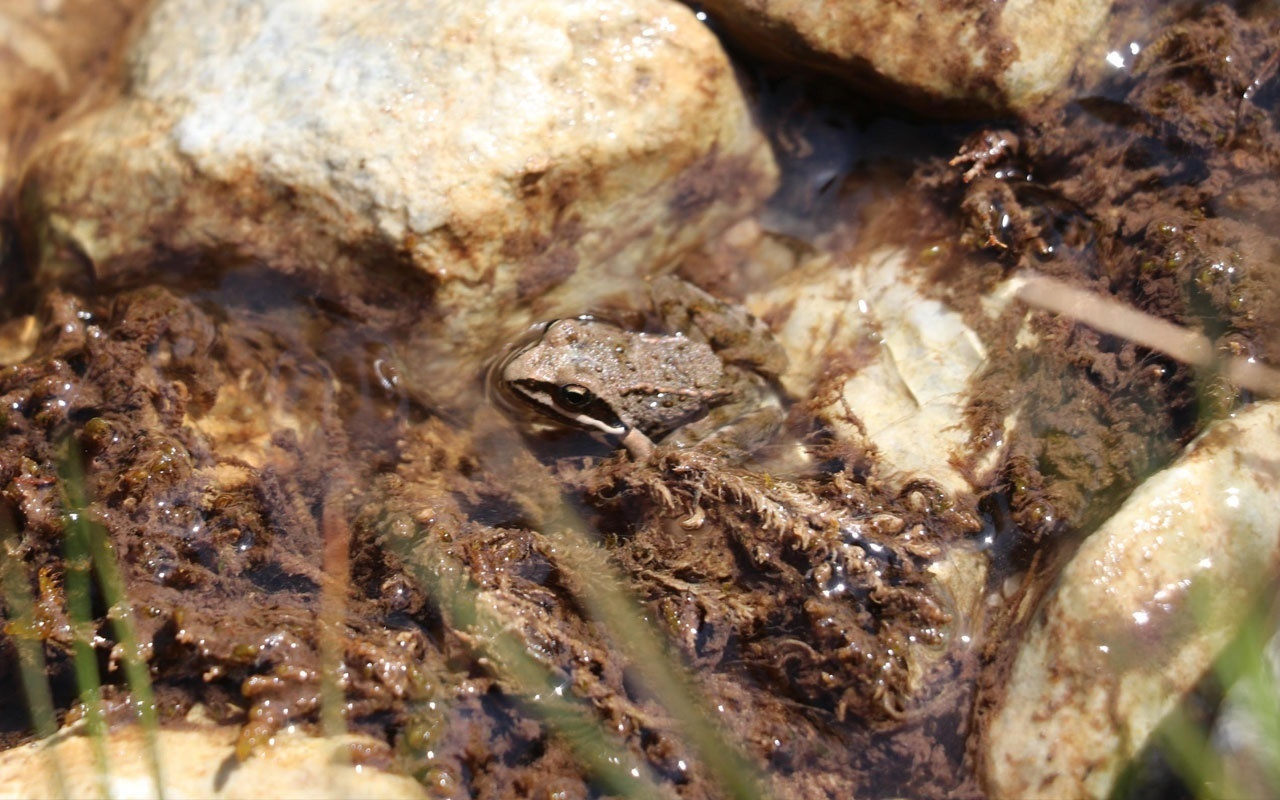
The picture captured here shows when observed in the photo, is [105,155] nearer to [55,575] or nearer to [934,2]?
[55,575]

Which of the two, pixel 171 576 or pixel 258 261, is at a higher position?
pixel 258 261

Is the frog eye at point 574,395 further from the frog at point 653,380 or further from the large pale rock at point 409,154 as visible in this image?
the large pale rock at point 409,154

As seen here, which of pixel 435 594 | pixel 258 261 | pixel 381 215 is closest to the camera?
pixel 435 594

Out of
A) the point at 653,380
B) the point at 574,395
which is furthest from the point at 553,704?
the point at 653,380

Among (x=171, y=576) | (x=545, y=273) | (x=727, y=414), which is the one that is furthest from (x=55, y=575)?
(x=727, y=414)

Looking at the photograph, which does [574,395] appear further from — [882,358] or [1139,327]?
[1139,327]

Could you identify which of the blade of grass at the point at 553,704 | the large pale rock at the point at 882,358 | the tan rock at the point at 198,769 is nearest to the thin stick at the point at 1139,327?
the large pale rock at the point at 882,358
